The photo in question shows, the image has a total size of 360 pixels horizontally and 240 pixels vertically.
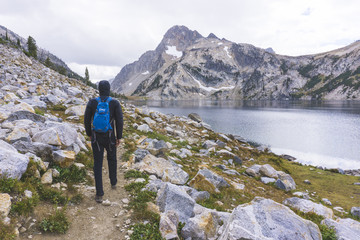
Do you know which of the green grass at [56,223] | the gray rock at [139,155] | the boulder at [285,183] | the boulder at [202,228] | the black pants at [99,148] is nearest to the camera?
A: the green grass at [56,223]

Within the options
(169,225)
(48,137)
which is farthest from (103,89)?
(169,225)

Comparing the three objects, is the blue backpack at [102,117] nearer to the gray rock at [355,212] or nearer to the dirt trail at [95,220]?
the dirt trail at [95,220]

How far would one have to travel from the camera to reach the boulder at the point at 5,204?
14.0 feet

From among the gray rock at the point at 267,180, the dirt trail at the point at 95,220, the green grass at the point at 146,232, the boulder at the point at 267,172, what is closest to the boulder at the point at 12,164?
the dirt trail at the point at 95,220

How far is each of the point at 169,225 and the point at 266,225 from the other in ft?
A: 7.91

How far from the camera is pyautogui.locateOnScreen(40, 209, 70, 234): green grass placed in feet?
15.5

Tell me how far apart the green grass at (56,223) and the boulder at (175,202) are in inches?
104

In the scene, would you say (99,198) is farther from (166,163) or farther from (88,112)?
(166,163)

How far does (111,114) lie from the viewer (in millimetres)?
6633

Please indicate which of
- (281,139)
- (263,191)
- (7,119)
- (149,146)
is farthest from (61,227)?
(281,139)

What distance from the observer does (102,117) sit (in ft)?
20.8

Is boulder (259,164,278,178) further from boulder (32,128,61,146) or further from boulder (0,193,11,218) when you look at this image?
boulder (0,193,11,218)

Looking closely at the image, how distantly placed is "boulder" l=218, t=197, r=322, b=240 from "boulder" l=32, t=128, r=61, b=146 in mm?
7106

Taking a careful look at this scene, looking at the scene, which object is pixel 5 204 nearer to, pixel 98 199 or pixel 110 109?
pixel 98 199
